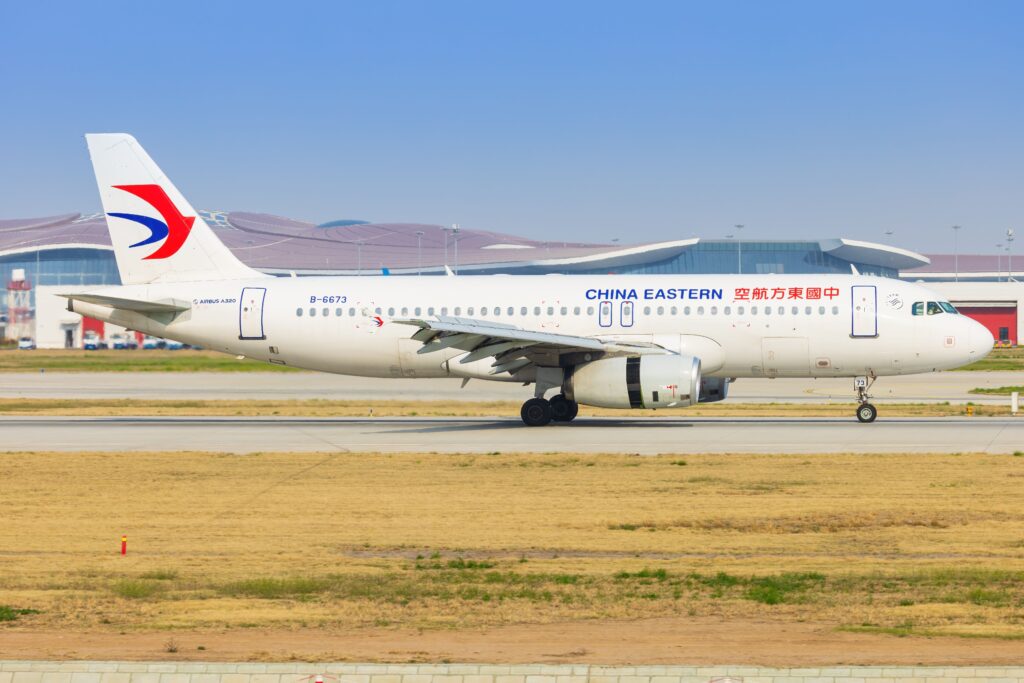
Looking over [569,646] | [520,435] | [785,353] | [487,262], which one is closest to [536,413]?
[520,435]

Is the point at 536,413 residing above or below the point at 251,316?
below

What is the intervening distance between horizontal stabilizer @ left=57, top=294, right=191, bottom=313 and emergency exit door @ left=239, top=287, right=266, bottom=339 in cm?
169

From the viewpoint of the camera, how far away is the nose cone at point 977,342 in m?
34.7

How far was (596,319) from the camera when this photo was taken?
35750 mm

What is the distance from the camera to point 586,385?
3300 cm

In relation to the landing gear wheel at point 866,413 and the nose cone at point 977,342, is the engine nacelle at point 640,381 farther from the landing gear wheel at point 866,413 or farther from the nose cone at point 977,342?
the nose cone at point 977,342

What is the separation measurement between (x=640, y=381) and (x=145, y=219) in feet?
54.2

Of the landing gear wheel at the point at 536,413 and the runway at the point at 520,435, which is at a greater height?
the landing gear wheel at the point at 536,413

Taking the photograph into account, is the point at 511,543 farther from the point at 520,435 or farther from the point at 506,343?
the point at 506,343

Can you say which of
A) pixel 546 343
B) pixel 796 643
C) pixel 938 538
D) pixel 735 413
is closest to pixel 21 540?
pixel 796 643

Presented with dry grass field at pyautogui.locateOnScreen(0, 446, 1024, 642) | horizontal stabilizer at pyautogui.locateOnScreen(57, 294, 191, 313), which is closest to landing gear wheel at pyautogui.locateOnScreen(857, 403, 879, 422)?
dry grass field at pyautogui.locateOnScreen(0, 446, 1024, 642)

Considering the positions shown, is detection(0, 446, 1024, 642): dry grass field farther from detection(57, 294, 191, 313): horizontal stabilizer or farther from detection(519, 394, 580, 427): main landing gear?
detection(57, 294, 191, 313): horizontal stabilizer

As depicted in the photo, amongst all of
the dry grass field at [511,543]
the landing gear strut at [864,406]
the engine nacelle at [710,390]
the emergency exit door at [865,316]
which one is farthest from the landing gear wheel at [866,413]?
the dry grass field at [511,543]

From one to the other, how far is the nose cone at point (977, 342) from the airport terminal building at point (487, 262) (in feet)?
284
